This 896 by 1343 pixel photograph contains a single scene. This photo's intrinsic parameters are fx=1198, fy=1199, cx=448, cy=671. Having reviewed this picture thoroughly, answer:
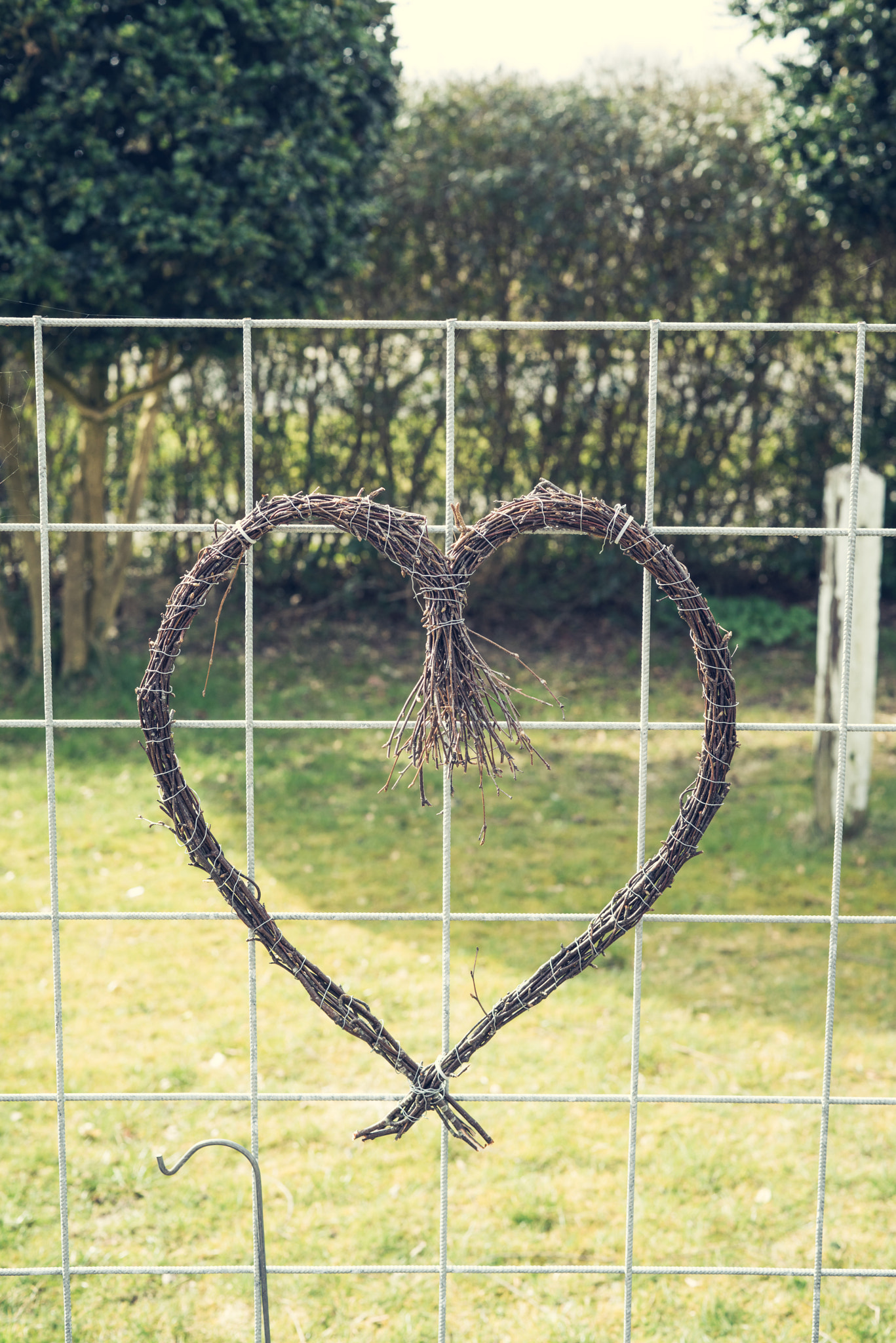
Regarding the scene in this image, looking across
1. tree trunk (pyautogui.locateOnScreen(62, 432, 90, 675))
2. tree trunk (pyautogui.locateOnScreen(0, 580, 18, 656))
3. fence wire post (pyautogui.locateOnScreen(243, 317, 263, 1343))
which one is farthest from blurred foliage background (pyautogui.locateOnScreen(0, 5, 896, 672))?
fence wire post (pyautogui.locateOnScreen(243, 317, 263, 1343))

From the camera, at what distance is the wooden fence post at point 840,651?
4844mm

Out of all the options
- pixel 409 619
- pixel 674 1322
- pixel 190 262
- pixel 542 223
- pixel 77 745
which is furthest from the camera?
pixel 409 619

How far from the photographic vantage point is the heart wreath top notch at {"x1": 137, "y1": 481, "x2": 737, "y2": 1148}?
1.84m

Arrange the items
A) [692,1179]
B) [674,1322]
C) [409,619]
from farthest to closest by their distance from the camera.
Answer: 1. [409,619]
2. [692,1179]
3. [674,1322]

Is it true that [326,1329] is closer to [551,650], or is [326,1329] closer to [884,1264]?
[884,1264]

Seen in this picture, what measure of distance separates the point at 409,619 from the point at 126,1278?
556 centimetres

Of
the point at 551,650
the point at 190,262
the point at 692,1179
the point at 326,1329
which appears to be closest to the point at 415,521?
the point at 326,1329

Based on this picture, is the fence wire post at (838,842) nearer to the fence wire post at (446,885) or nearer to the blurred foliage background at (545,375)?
the fence wire post at (446,885)

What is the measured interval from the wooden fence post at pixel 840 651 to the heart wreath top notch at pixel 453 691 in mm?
3091

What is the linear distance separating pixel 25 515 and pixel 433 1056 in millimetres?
4401

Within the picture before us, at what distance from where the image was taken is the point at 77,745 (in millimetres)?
5953

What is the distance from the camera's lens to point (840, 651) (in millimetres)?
4957

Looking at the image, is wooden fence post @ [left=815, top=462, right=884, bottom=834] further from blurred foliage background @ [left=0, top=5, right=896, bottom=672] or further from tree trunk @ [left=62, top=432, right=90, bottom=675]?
tree trunk @ [left=62, top=432, right=90, bottom=675]

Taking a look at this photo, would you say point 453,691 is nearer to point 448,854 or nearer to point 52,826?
point 448,854
